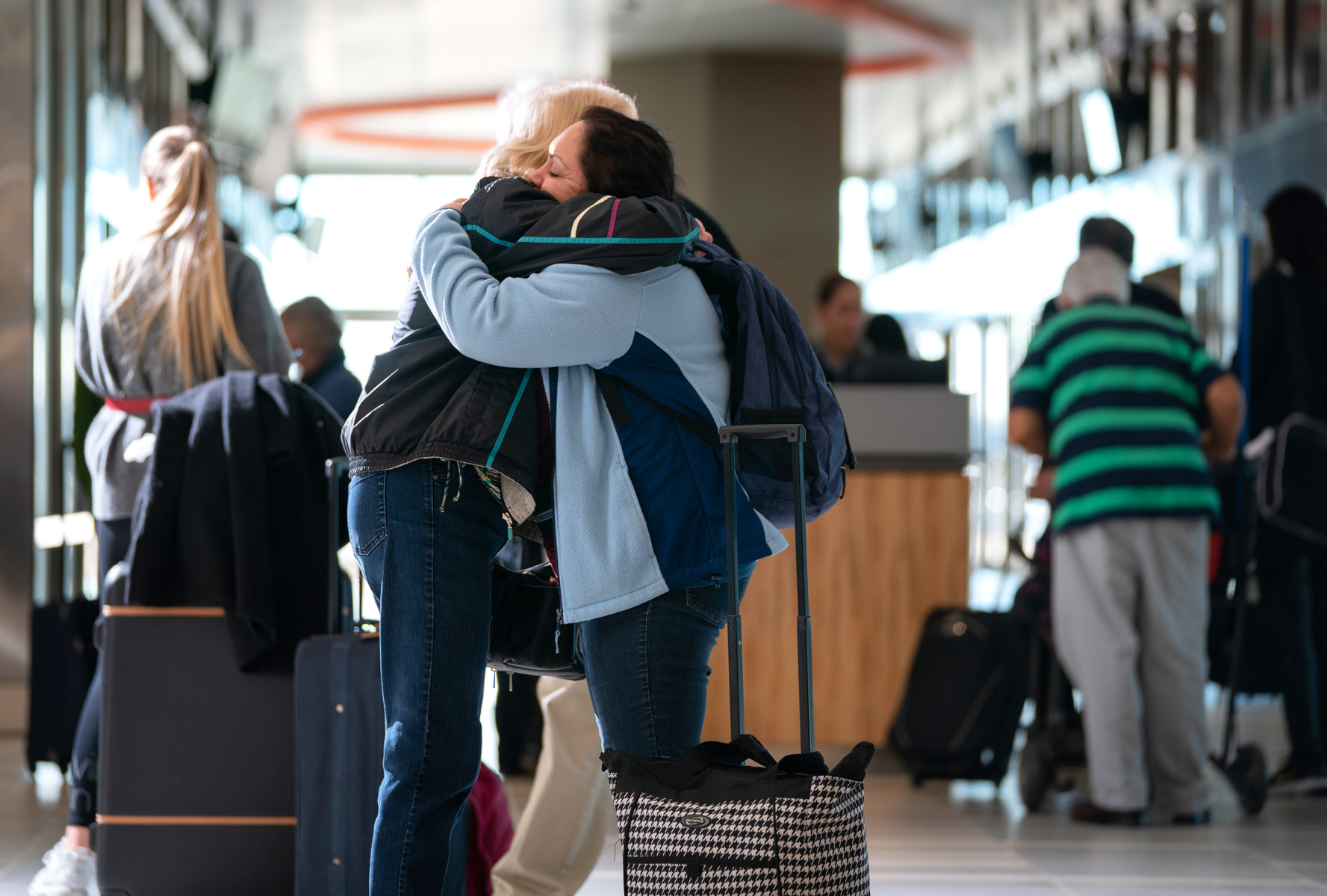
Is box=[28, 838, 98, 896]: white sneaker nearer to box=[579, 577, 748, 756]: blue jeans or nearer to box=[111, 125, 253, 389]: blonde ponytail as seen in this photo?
box=[111, 125, 253, 389]: blonde ponytail

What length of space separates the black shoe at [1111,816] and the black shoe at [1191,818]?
9cm

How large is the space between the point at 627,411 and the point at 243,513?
3.61ft

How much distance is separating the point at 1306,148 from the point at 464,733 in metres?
7.26

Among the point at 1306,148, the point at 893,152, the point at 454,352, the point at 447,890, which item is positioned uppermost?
the point at 893,152

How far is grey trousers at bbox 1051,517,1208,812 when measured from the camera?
383 cm

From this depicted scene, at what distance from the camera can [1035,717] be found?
4191 millimetres

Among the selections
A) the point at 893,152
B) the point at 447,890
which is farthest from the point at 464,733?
the point at 893,152

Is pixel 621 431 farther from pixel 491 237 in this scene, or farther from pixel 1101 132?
pixel 1101 132

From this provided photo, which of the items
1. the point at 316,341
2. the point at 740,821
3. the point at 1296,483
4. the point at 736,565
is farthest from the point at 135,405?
the point at 1296,483

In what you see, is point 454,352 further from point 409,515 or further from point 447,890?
point 447,890

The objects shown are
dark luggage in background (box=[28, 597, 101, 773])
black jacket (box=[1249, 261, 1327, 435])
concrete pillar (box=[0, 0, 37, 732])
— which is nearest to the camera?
dark luggage in background (box=[28, 597, 101, 773])

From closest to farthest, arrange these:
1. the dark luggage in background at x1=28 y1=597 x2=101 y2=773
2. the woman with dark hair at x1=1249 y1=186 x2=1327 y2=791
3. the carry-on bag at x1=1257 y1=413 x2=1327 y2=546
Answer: the dark luggage in background at x1=28 y1=597 x2=101 y2=773, the carry-on bag at x1=1257 y1=413 x2=1327 y2=546, the woman with dark hair at x1=1249 y1=186 x2=1327 y2=791

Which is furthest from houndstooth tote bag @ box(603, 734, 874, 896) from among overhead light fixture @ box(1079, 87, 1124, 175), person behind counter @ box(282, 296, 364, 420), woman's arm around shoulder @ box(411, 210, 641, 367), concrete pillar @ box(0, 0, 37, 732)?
overhead light fixture @ box(1079, 87, 1124, 175)

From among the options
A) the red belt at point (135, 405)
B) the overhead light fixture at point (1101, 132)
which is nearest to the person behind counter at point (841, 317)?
the red belt at point (135, 405)
